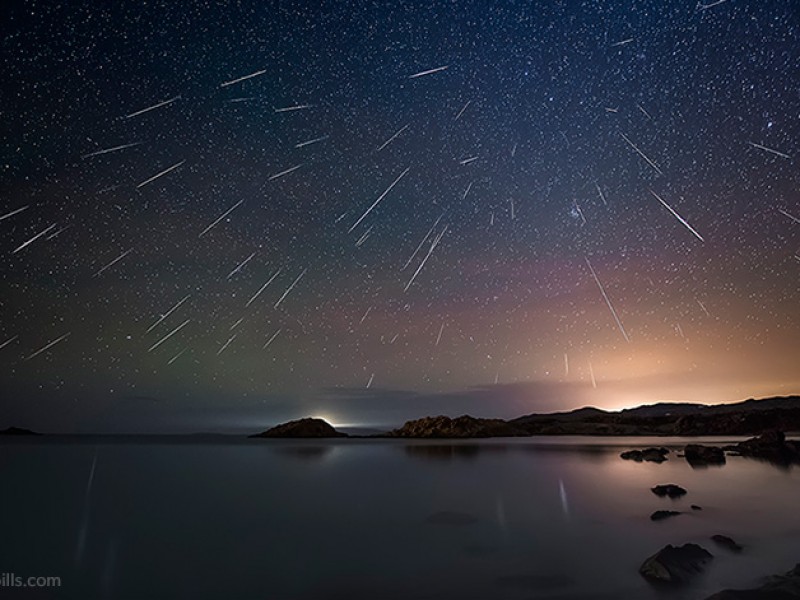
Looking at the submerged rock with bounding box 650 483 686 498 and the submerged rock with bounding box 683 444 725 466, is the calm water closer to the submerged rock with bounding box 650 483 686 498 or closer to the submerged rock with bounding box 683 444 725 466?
the submerged rock with bounding box 650 483 686 498

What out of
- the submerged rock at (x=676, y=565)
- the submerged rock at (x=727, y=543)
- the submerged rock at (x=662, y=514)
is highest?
the submerged rock at (x=676, y=565)

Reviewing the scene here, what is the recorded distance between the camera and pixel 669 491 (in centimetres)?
3462

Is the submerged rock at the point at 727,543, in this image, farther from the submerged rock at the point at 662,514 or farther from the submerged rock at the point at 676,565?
the submerged rock at the point at 662,514

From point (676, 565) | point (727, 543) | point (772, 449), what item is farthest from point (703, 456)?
point (676, 565)

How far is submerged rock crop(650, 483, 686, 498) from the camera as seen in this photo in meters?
34.0

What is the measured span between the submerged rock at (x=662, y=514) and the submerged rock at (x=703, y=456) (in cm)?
3379

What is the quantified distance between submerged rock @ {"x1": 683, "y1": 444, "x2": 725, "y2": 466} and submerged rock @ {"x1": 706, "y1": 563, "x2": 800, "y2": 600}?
164 ft

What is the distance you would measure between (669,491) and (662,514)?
32.4 feet

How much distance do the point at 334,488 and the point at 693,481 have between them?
99.4 feet

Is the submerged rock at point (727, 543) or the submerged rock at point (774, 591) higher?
the submerged rock at point (774, 591)

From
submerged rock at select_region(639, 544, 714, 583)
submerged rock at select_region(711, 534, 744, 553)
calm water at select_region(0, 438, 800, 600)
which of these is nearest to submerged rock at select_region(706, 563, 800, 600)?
calm water at select_region(0, 438, 800, 600)

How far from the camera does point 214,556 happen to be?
20.3 m

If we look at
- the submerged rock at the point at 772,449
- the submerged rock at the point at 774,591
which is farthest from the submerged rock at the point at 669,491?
the submerged rock at the point at 772,449

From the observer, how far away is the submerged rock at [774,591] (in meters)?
10.5
